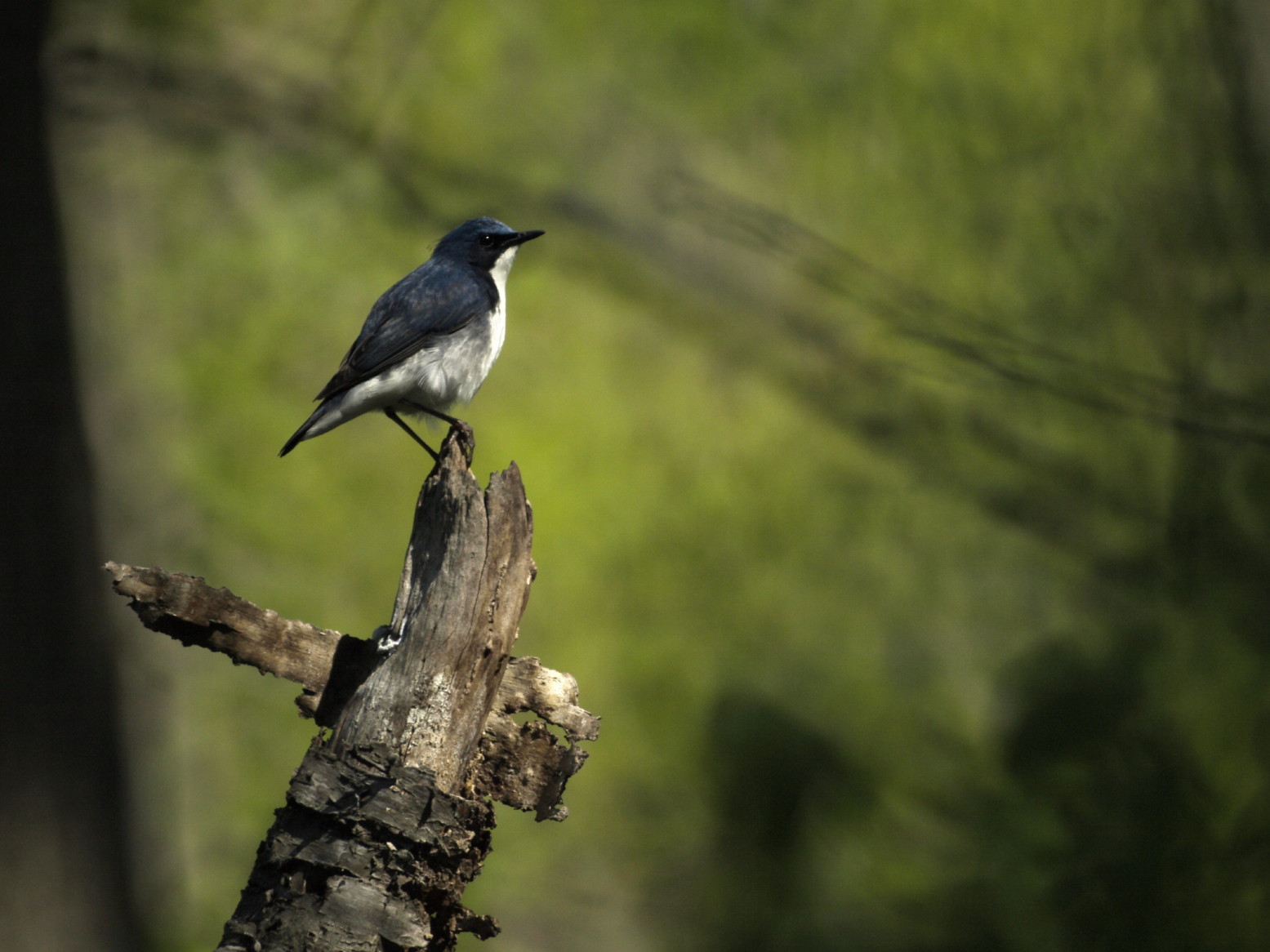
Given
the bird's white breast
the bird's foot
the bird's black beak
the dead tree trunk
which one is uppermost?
the bird's black beak

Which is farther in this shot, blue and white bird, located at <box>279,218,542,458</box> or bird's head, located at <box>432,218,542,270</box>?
bird's head, located at <box>432,218,542,270</box>

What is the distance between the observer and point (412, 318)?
306 cm

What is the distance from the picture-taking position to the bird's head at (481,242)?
3.53 metres

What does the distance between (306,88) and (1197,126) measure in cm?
451

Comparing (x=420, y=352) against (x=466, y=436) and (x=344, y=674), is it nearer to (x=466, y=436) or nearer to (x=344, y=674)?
(x=466, y=436)

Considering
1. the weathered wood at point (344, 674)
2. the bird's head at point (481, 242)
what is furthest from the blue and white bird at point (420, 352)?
the weathered wood at point (344, 674)

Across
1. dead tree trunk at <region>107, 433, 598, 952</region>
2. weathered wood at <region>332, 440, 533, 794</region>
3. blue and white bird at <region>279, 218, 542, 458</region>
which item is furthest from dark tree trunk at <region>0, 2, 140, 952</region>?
weathered wood at <region>332, 440, 533, 794</region>

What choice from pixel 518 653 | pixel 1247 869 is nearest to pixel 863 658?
pixel 518 653

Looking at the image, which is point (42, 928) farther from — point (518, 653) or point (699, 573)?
point (699, 573)

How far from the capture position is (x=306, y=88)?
5.21 metres

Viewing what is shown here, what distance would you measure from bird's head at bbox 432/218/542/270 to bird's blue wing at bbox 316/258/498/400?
22 centimetres

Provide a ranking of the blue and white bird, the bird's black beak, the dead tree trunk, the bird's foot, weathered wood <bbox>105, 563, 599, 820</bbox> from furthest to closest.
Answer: the bird's black beak < the blue and white bird < the bird's foot < weathered wood <bbox>105, 563, 599, 820</bbox> < the dead tree trunk

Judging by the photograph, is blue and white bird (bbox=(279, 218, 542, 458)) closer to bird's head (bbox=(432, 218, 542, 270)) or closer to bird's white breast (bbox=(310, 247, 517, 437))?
bird's white breast (bbox=(310, 247, 517, 437))

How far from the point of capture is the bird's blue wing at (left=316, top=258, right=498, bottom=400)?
9.71ft
